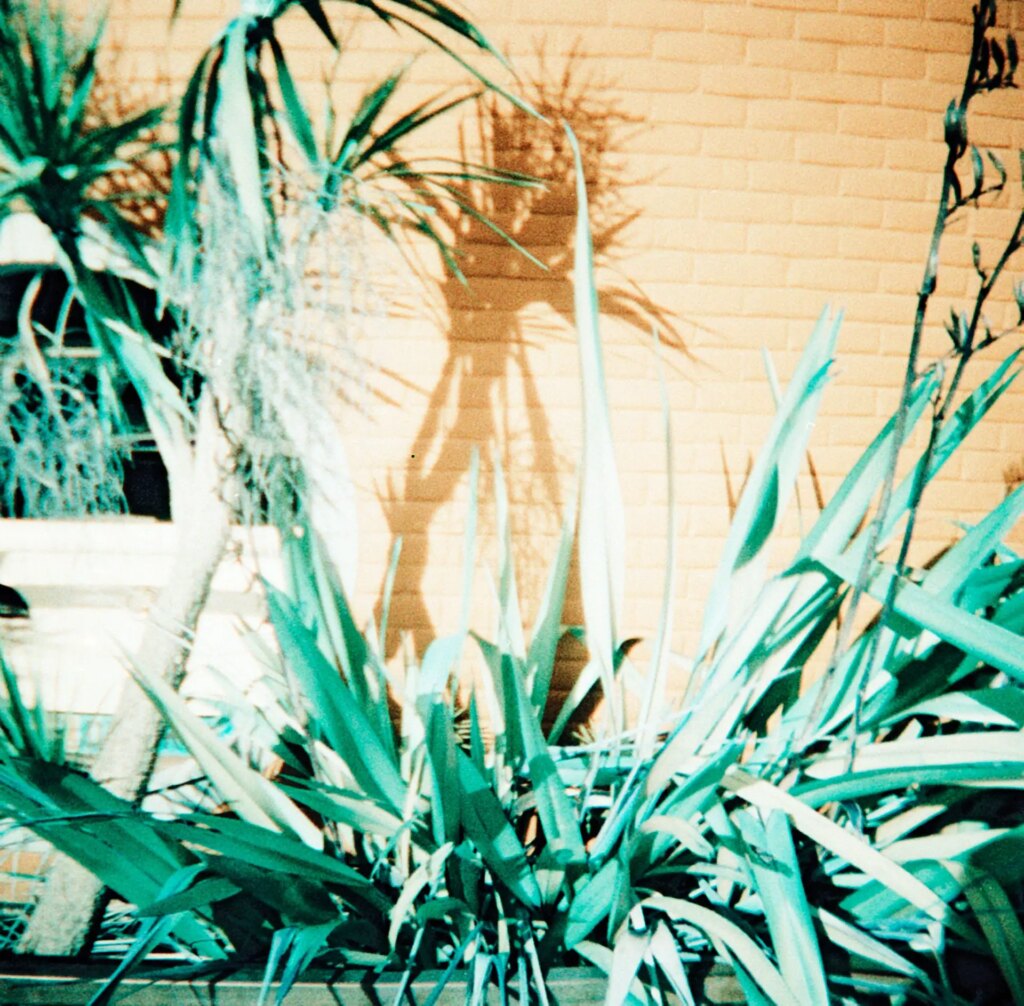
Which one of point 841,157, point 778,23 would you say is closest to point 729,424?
point 841,157

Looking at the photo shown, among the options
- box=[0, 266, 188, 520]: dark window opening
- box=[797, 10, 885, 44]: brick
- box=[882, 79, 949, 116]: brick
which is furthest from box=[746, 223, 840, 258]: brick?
box=[0, 266, 188, 520]: dark window opening

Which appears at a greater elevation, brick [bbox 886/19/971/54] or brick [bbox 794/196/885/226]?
brick [bbox 886/19/971/54]

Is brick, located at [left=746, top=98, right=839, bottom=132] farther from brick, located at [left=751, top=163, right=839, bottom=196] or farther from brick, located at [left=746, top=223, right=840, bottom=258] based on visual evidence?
brick, located at [left=746, top=223, right=840, bottom=258]

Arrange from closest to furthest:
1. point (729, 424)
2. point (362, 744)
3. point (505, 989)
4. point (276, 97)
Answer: point (505, 989) → point (362, 744) → point (276, 97) → point (729, 424)

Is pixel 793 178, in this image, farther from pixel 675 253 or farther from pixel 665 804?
pixel 665 804

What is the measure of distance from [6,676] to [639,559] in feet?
4.36

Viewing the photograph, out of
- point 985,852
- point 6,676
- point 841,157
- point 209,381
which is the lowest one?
point 985,852

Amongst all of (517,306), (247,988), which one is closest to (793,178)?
(517,306)

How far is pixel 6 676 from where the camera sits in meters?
1.16

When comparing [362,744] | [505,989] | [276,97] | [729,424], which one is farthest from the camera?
[729,424]

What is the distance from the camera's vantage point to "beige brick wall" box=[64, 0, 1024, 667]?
162 centimetres

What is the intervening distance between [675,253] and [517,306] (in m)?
0.41

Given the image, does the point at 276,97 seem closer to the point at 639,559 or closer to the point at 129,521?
the point at 129,521

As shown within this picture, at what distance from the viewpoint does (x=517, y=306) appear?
166cm
